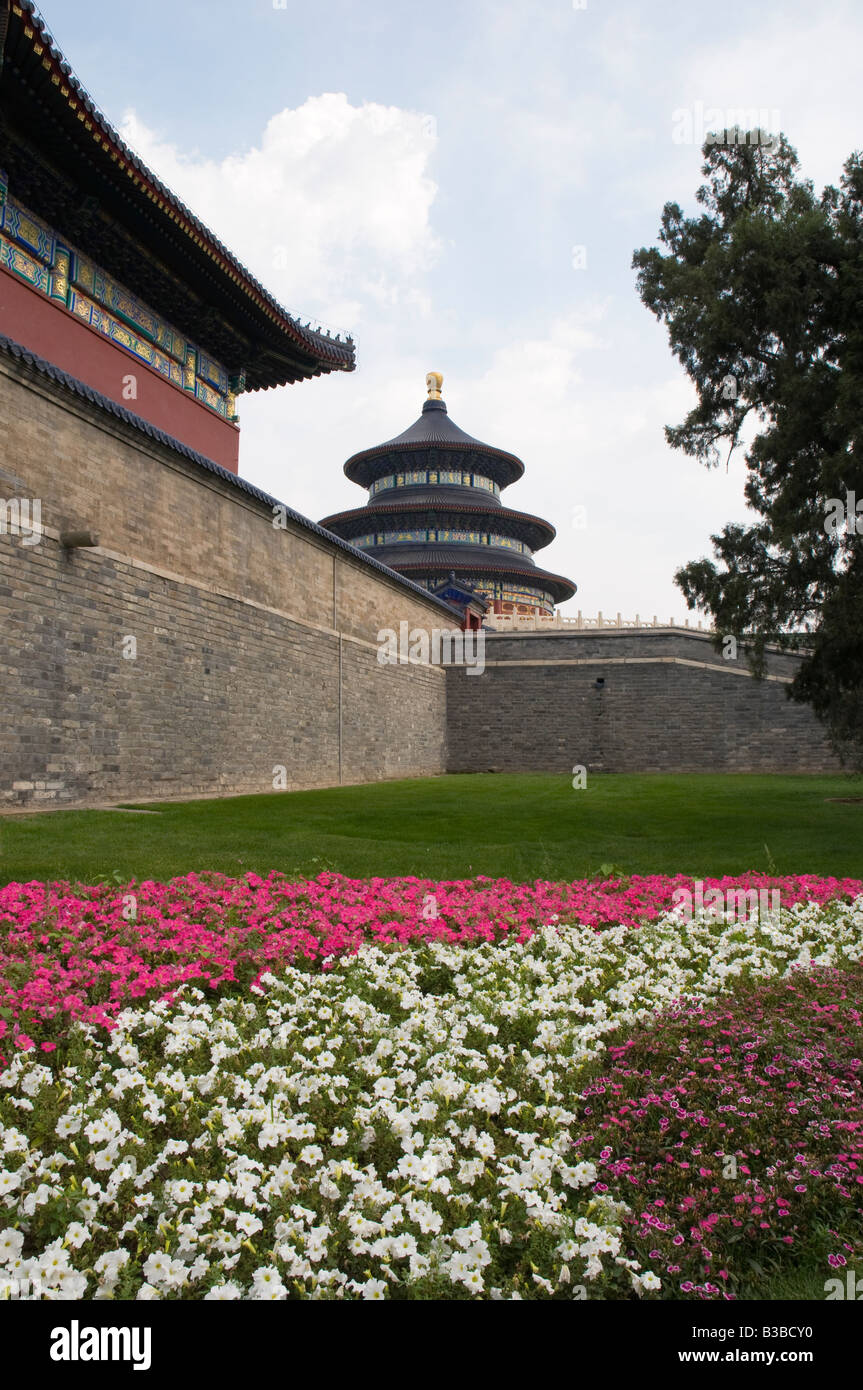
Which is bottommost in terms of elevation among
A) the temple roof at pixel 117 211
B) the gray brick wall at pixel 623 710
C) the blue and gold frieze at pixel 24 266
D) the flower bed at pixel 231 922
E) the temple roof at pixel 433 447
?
the flower bed at pixel 231 922

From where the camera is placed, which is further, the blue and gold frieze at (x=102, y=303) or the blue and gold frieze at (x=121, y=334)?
the blue and gold frieze at (x=121, y=334)

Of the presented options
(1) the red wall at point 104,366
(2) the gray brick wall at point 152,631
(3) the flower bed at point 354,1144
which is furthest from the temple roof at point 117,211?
(3) the flower bed at point 354,1144

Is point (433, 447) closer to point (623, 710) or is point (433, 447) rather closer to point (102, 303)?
point (623, 710)

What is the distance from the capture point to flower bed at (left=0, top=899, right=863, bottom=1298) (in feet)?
9.12

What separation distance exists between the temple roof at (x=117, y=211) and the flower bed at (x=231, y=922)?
30.9 ft

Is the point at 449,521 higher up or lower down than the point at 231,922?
higher up

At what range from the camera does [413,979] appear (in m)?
5.73

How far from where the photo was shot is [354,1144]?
3.58 metres

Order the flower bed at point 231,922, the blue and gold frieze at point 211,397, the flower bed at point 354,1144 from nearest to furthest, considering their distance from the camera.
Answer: the flower bed at point 354,1144
the flower bed at point 231,922
the blue and gold frieze at point 211,397

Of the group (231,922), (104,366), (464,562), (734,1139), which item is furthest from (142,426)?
(464,562)

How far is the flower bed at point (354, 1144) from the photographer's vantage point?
278cm

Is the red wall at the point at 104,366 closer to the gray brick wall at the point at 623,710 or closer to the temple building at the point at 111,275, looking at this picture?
the temple building at the point at 111,275

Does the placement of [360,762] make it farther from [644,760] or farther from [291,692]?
[644,760]

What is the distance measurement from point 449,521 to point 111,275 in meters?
23.8
